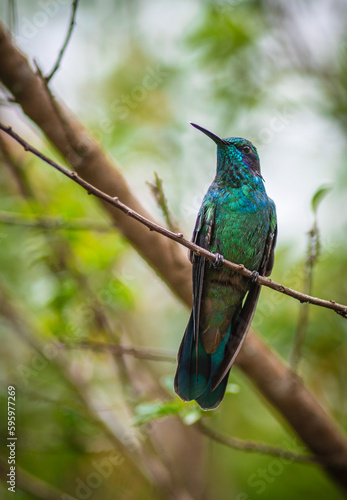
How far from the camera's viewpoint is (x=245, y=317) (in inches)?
109

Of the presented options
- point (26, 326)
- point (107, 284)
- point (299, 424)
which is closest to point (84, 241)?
point (107, 284)

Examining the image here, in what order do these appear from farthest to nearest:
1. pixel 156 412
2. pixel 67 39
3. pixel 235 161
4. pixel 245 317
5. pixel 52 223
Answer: pixel 52 223, pixel 235 161, pixel 245 317, pixel 156 412, pixel 67 39

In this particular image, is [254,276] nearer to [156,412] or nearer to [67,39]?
[156,412]

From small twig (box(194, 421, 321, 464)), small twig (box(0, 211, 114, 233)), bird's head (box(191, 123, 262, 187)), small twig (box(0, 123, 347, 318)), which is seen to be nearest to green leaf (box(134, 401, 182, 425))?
small twig (box(194, 421, 321, 464))

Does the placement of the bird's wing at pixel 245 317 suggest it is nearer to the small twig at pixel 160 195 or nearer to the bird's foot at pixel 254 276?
the bird's foot at pixel 254 276

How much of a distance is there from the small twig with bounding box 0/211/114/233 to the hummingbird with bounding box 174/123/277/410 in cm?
74

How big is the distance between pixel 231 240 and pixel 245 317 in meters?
0.49

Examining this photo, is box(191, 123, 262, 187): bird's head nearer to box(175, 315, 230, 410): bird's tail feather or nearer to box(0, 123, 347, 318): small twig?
box(0, 123, 347, 318): small twig

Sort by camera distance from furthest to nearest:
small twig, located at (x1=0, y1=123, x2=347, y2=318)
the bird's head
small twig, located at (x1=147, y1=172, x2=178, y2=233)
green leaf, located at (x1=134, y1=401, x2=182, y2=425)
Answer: the bird's head < green leaf, located at (x1=134, y1=401, x2=182, y2=425) < small twig, located at (x1=147, y1=172, x2=178, y2=233) < small twig, located at (x1=0, y1=123, x2=347, y2=318)

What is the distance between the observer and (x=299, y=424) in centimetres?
324
